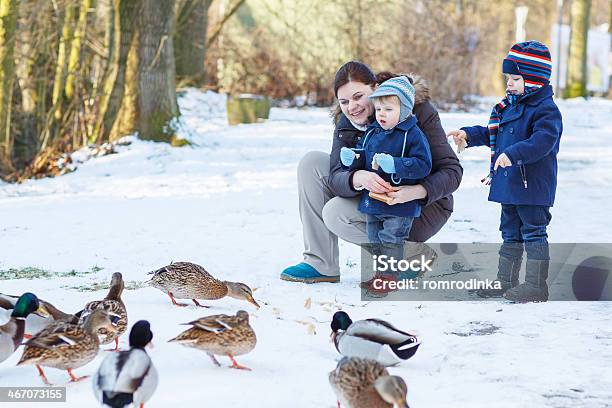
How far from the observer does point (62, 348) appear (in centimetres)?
378

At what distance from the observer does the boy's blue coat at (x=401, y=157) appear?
5.46m

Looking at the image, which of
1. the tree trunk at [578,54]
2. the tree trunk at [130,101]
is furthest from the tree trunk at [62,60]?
the tree trunk at [578,54]

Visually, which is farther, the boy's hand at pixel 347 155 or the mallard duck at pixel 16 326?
the boy's hand at pixel 347 155

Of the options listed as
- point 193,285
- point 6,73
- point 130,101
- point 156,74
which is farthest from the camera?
point 6,73

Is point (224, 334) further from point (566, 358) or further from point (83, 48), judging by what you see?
point (83, 48)

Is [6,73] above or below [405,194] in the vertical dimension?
above

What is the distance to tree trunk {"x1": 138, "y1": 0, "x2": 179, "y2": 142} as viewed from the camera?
46.0ft

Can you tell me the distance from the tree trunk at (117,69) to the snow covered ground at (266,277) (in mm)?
1201

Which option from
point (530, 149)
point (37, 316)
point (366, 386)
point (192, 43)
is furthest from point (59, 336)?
point (192, 43)

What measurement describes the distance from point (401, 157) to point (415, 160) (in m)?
0.09

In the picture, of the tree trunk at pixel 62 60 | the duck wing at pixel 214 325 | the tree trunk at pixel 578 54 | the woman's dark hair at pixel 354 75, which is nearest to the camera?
the duck wing at pixel 214 325

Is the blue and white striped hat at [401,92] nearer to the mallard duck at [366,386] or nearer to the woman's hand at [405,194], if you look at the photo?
the woman's hand at [405,194]

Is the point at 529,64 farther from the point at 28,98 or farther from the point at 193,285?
the point at 28,98

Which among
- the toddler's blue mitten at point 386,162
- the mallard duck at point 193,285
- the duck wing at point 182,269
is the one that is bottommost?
the mallard duck at point 193,285
